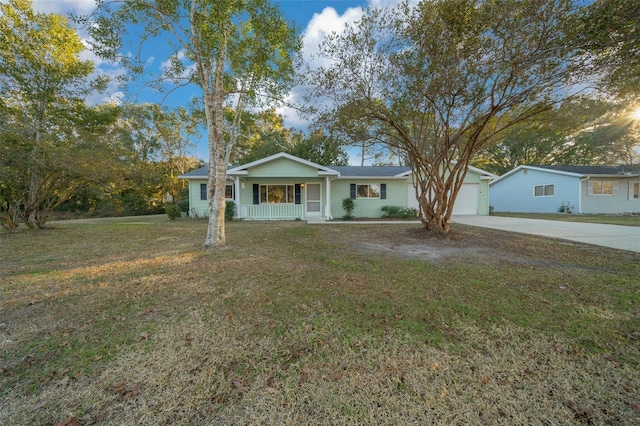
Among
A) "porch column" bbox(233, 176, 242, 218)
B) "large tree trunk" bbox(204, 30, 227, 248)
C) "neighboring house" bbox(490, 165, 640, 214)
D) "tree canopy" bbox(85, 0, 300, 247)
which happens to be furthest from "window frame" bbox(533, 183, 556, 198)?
"large tree trunk" bbox(204, 30, 227, 248)

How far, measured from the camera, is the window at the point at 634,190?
18.3m

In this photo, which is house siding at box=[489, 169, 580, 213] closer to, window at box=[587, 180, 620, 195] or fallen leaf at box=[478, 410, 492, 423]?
window at box=[587, 180, 620, 195]

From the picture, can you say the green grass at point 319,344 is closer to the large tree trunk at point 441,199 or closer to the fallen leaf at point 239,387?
the fallen leaf at point 239,387

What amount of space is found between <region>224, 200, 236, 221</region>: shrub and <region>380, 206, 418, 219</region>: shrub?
930 centimetres

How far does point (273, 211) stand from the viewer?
48.5 feet

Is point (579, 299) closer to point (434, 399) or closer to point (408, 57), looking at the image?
point (434, 399)

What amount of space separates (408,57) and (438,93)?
1.30m

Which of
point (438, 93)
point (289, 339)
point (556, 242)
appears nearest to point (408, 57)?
point (438, 93)

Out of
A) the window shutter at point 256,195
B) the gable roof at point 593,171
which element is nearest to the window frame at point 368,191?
the window shutter at point 256,195

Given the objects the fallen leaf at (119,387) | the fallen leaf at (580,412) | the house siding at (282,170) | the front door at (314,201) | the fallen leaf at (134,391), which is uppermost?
the house siding at (282,170)

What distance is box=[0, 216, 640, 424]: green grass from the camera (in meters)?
1.76

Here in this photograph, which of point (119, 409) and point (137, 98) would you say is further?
point (137, 98)

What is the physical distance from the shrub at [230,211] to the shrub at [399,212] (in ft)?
30.5

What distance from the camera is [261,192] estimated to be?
50.2 feet
